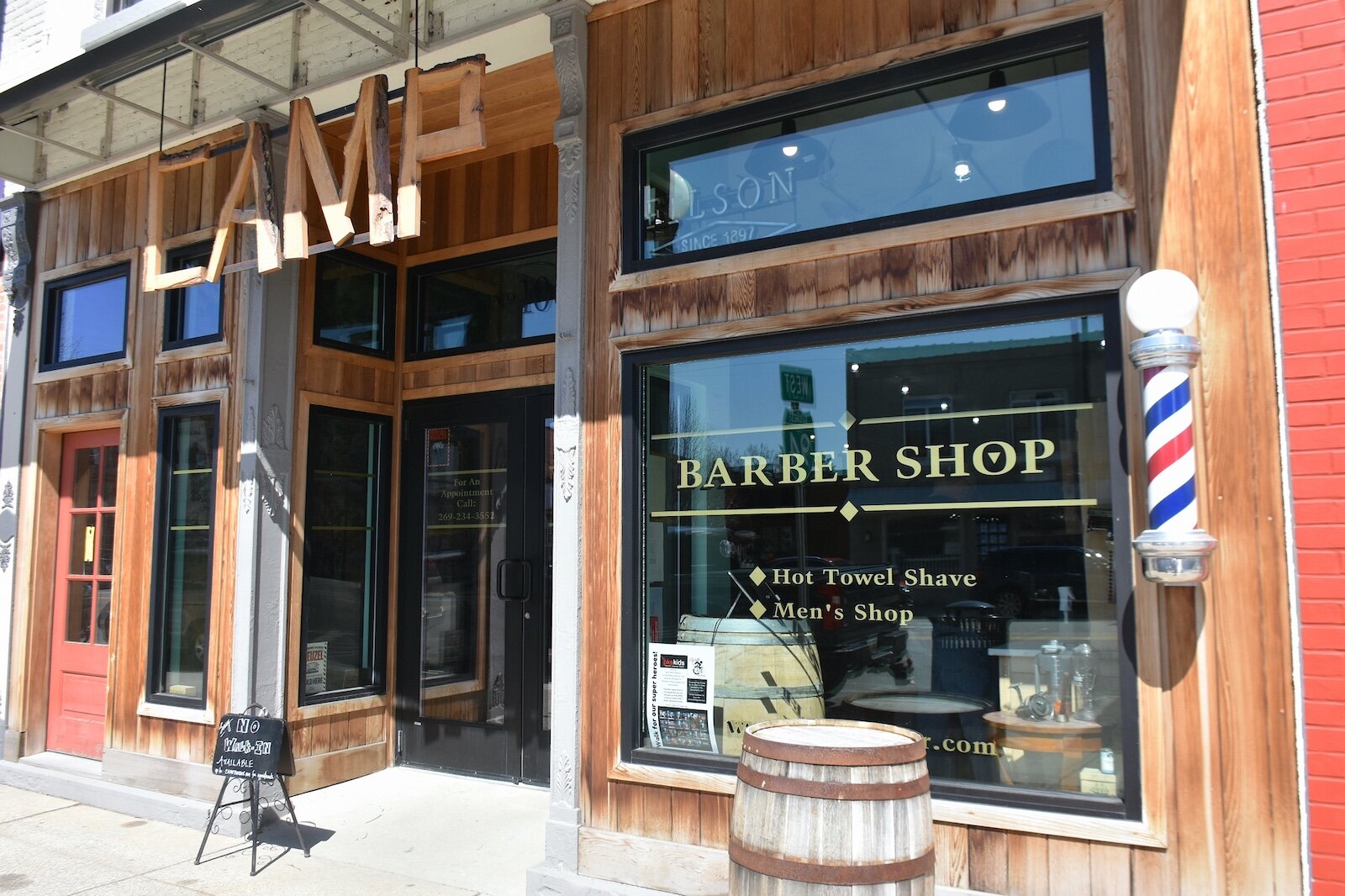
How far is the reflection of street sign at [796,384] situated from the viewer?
4.12 m

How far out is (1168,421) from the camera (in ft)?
10.3

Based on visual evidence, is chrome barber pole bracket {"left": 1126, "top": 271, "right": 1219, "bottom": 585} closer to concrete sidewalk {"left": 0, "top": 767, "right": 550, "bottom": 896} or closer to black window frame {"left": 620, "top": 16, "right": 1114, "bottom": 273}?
black window frame {"left": 620, "top": 16, "right": 1114, "bottom": 273}

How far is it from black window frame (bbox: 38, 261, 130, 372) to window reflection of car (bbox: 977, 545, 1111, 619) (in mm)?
6138

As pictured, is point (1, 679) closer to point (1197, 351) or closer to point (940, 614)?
point (940, 614)

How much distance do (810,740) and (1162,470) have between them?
5.01ft

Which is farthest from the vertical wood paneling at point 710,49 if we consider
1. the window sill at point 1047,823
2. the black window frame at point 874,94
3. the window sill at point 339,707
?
the window sill at point 339,707

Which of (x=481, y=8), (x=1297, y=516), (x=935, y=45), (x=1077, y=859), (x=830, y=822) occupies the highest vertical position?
(x=481, y=8)

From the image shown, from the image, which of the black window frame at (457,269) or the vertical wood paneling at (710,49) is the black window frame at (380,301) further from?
the vertical wood paneling at (710,49)

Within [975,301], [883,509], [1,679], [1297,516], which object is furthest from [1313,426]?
[1,679]

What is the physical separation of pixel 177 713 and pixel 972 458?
515 centimetres

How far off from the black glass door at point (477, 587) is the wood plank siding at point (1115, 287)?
5.25 feet

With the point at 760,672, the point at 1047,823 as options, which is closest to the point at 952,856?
the point at 1047,823

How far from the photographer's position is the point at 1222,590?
124 inches

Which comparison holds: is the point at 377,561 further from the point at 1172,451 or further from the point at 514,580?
the point at 1172,451
